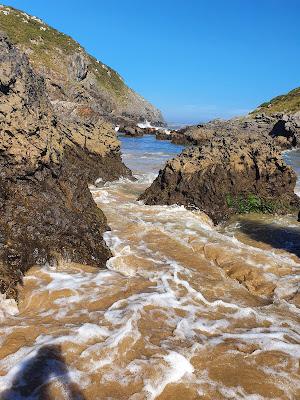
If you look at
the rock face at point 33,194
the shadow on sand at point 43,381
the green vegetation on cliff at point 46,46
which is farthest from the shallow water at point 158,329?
the green vegetation on cliff at point 46,46

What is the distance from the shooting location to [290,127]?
47594mm

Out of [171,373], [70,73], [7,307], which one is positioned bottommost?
[171,373]

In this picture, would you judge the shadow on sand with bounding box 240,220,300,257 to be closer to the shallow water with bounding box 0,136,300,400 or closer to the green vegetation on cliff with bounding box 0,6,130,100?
the shallow water with bounding box 0,136,300,400

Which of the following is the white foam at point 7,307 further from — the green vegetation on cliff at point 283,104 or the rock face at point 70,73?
the green vegetation on cliff at point 283,104

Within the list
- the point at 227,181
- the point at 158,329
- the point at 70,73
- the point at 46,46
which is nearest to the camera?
the point at 158,329

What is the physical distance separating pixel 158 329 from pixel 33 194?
3.70 m

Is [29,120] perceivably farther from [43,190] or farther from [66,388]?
[66,388]

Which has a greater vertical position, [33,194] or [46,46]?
[46,46]

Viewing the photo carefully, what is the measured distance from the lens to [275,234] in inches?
428

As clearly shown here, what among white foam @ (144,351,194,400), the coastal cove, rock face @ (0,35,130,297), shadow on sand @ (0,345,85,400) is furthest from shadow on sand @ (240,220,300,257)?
shadow on sand @ (0,345,85,400)

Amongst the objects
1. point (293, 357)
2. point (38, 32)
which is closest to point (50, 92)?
point (38, 32)

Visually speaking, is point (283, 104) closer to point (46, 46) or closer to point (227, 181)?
point (46, 46)

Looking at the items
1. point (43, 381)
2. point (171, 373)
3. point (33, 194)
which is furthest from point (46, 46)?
point (171, 373)

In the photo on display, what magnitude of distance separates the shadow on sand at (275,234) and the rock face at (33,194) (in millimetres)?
4098
